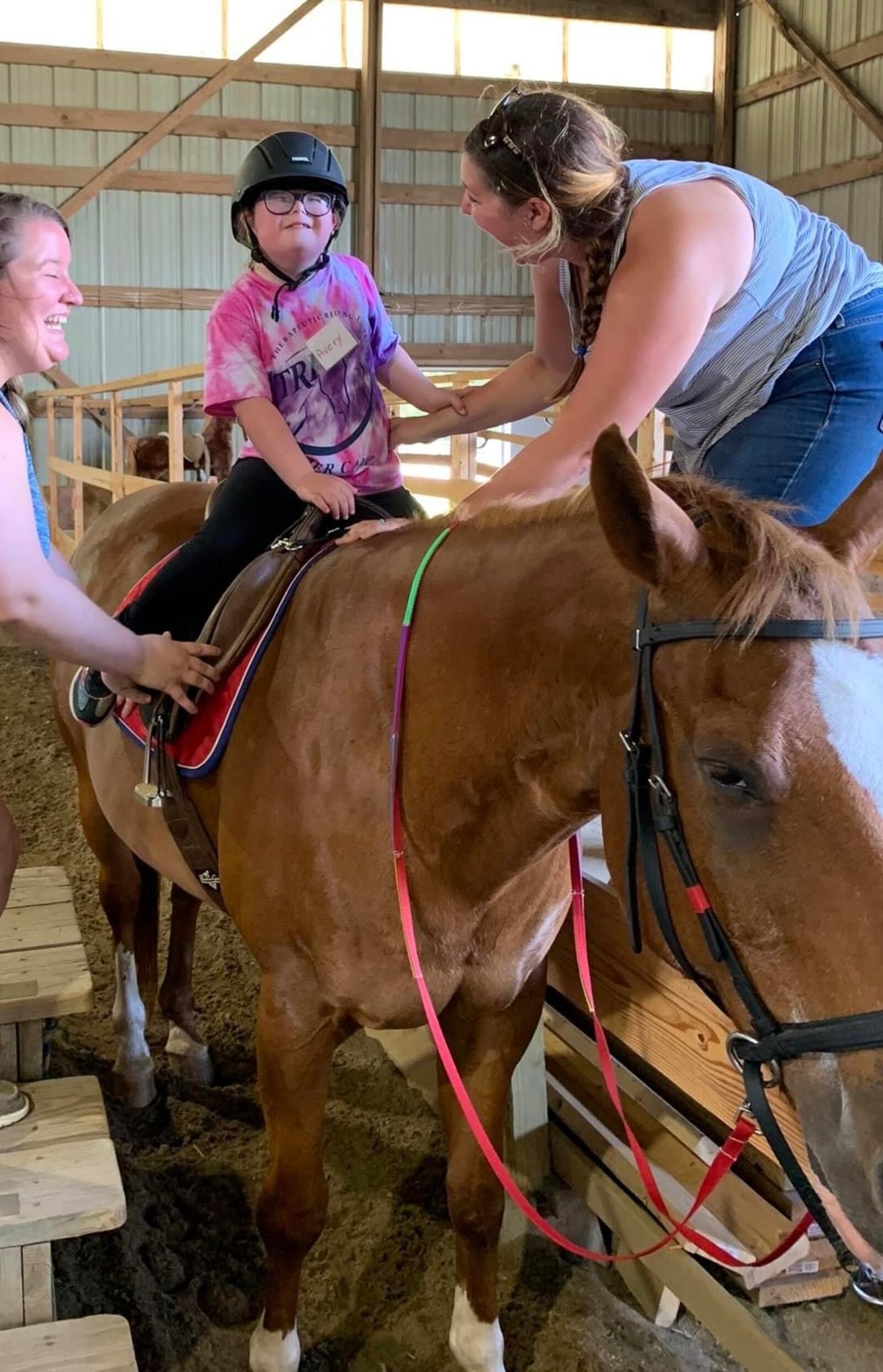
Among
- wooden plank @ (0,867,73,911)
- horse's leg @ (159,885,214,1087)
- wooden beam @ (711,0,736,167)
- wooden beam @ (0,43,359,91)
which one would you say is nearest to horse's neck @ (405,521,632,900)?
wooden plank @ (0,867,73,911)

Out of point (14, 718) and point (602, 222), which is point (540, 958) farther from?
point (14, 718)

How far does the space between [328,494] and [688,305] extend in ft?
2.65

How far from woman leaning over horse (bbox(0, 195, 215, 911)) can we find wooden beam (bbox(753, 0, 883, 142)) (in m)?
10.7

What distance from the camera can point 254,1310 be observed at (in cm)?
227

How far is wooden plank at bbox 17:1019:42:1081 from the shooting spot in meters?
2.18

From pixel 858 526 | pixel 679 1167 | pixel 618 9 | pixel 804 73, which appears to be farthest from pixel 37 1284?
pixel 618 9

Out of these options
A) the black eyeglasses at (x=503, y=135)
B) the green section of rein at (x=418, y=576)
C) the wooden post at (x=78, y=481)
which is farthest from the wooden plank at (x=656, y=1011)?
the wooden post at (x=78, y=481)

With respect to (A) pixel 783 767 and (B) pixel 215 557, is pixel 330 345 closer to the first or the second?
(B) pixel 215 557

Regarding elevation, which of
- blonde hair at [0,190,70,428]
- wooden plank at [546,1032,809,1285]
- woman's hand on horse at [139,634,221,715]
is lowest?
wooden plank at [546,1032,809,1285]

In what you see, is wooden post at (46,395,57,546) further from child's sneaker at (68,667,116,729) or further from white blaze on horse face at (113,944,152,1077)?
child's sneaker at (68,667,116,729)

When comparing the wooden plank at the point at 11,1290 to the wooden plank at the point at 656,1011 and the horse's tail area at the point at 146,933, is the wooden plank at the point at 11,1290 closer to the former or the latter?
the wooden plank at the point at 656,1011

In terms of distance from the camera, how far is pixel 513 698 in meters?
1.42

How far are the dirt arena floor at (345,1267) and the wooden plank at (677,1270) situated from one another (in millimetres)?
132

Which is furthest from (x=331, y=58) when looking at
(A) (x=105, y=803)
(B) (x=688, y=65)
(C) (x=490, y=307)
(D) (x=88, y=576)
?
(A) (x=105, y=803)
